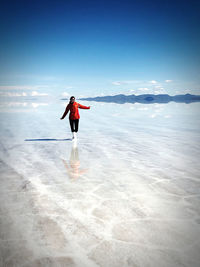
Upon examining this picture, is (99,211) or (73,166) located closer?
(99,211)

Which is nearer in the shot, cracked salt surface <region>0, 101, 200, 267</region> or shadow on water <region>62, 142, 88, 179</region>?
cracked salt surface <region>0, 101, 200, 267</region>

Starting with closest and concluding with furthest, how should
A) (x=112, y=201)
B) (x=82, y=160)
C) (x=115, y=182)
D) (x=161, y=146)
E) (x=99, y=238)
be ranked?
(x=99, y=238) → (x=112, y=201) → (x=115, y=182) → (x=82, y=160) → (x=161, y=146)

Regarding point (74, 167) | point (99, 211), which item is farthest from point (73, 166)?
point (99, 211)

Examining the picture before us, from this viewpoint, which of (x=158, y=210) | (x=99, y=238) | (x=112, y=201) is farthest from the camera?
(x=112, y=201)

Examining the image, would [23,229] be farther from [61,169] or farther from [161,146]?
[161,146]

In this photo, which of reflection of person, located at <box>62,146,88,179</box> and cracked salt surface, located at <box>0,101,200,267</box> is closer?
cracked salt surface, located at <box>0,101,200,267</box>

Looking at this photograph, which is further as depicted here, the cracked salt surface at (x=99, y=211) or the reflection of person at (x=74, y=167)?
the reflection of person at (x=74, y=167)

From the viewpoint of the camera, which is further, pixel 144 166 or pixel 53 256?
pixel 144 166

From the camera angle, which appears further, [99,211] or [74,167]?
[74,167]

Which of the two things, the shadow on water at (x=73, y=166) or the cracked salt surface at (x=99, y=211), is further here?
the shadow on water at (x=73, y=166)

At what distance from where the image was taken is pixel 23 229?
8.38 ft

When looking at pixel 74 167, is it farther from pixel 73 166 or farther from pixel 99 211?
pixel 99 211

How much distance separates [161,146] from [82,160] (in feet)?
10.0

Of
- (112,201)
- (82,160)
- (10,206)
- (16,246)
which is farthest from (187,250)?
(82,160)
